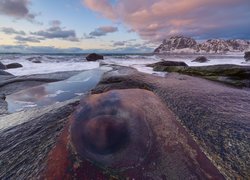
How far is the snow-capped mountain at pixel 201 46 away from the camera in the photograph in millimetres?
94312

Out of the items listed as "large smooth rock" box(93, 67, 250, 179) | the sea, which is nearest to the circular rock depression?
"large smooth rock" box(93, 67, 250, 179)

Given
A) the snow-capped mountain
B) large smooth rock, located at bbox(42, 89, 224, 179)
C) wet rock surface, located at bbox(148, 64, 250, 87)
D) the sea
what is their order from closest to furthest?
large smooth rock, located at bbox(42, 89, 224, 179) < wet rock surface, located at bbox(148, 64, 250, 87) < the sea < the snow-capped mountain

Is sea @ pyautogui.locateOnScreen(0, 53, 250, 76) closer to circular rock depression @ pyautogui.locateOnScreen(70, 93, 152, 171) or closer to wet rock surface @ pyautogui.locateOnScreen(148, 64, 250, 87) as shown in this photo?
wet rock surface @ pyautogui.locateOnScreen(148, 64, 250, 87)

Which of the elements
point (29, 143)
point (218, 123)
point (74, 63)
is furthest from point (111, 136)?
point (74, 63)

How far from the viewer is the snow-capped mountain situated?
94.3 m

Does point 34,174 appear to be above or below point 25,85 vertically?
above

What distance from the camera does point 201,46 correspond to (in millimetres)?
106812

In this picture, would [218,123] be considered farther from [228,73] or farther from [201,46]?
[201,46]

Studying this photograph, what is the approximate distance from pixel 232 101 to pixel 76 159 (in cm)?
179

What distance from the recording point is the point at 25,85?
16.6 ft

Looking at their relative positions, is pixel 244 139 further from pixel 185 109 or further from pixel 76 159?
pixel 76 159

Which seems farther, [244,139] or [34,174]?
[244,139]

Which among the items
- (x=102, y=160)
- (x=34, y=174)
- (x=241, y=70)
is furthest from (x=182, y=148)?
(x=241, y=70)

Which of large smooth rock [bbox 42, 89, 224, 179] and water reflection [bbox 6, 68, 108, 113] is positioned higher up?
large smooth rock [bbox 42, 89, 224, 179]
